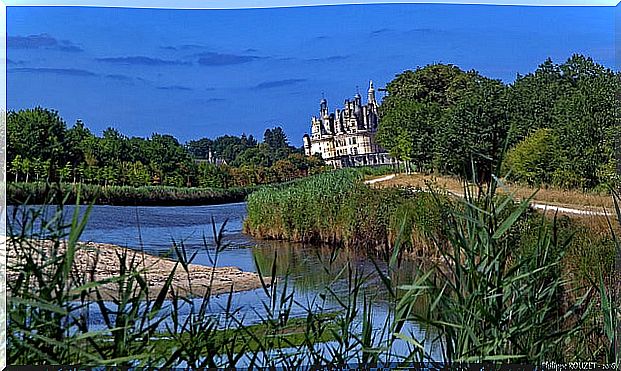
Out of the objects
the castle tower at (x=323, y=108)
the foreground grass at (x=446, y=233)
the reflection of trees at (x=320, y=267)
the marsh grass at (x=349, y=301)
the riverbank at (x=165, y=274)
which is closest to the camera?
the marsh grass at (x=349, y=301)

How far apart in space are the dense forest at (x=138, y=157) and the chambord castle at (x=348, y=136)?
72 millimetres

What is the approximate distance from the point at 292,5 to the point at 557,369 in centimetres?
180

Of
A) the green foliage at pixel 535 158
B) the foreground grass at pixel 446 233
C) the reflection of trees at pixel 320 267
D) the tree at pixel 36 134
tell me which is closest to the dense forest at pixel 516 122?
the green foliage at pixel 535 158

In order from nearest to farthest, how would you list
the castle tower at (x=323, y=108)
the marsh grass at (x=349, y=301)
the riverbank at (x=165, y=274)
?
the marsh grass at (x=349, y=301) < the riverbank at (x=165, y=274) < the castle tower at (x=323, y=108)

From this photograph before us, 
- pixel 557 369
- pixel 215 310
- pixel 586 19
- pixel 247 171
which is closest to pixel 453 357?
pixel 557 369

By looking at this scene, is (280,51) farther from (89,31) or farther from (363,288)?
(363,288)

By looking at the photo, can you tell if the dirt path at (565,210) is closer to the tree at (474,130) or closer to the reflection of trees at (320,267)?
the tree at (474,130)

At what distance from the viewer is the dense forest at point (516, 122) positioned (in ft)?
11.9

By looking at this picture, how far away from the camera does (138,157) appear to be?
369 centimetres

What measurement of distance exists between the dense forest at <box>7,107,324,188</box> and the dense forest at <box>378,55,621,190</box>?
477mm

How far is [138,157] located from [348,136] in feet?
2.96

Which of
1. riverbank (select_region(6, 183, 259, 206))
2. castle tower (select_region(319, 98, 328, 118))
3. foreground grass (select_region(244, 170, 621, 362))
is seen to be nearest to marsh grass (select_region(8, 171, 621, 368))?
foreground grass (select_region(244, 170, 621, 362))

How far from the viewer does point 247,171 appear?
378cm

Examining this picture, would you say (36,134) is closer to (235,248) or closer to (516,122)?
(235,248)
